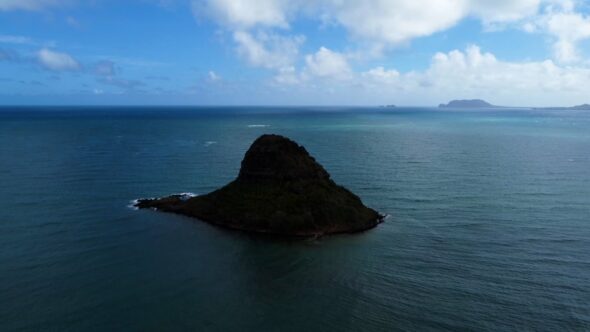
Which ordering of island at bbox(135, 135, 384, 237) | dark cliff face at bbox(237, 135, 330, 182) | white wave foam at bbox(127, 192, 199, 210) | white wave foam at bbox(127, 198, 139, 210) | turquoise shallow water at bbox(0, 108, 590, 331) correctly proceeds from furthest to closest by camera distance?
white wave foam at bbox(127, 192, 199, 210), white wave foam at bbox(127, 198, 139, 210), dark cliff face at bbox(237, 135, 330, 182), island at bbox(135, 135, 384, 237), turquoise shallow water at bbox(0, 108, 590, 331)

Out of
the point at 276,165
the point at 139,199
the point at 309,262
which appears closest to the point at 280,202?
the point at 276,165

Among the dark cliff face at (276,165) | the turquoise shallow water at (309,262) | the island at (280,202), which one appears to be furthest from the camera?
the dark cliff face at (276,165)

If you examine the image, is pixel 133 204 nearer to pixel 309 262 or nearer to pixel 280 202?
pixel 280 202

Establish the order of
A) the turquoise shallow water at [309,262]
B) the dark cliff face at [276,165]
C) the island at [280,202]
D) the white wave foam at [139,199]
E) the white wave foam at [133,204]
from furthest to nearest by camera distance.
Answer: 1. the white wave foam at [139,199]
2. the white wave foam at [133,204]
3. the dark cliff face at [276,165]
4. the island at [280,202]
5. the turquoise shallow water at [309,262]

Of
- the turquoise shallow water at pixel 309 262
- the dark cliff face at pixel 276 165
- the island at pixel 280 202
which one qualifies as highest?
the dark cliff face at pixel 276 165

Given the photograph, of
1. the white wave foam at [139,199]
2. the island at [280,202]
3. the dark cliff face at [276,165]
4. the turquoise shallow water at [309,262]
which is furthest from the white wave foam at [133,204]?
the dark cliff face at [276,165]

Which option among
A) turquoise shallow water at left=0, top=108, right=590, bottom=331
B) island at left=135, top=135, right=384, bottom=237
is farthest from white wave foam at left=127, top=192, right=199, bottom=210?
turquoise shallow water at left=0, top=108, right=590, bottom=331

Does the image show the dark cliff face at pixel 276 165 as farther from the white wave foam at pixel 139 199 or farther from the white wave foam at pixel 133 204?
the white wave foam at pixel 133 204

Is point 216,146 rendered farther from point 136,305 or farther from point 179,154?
point 136,305

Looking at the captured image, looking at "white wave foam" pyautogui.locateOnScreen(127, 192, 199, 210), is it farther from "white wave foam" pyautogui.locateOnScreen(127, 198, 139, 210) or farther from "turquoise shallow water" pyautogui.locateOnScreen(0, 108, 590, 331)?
"turquoise shallow water" pyautogui.locateOnScreen(0, 108, 590, 331)
